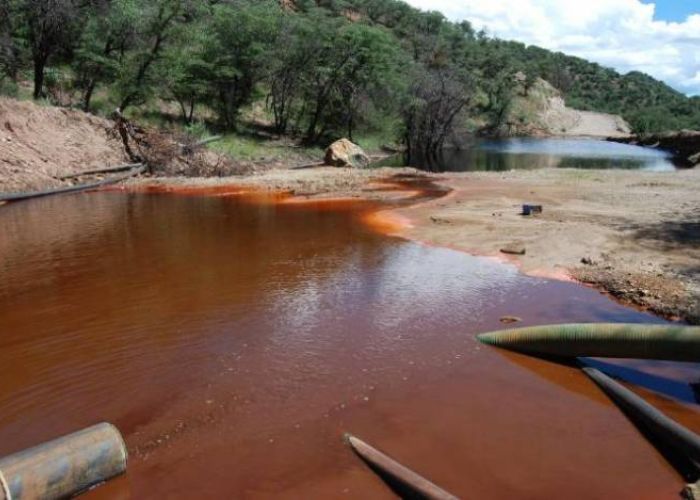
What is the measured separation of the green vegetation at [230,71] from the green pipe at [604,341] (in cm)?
3050

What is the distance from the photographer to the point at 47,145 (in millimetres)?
25828

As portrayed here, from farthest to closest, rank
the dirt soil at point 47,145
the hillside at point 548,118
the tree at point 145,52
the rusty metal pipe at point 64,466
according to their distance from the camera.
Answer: the hillside at point 548,118
the tree at point 145,52
the dirt soil at point 47,145
the rusty metal pipe at point 64,466

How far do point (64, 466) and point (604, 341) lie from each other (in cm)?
652

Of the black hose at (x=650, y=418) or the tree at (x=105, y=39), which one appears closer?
the black hose at (x=650, y=418)

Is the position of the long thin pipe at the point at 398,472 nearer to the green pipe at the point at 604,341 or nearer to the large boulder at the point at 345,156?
the green pipe at the point at 604,341

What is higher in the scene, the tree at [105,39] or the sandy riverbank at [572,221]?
the tree at [105,39]

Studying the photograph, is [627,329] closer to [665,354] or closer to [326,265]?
[665,354]

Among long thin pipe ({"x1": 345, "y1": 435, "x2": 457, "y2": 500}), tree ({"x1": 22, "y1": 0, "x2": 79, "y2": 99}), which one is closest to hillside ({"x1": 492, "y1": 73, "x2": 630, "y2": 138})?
tree ({"x1": 22, "y1": 0, "x2": 79, "y2": 99})

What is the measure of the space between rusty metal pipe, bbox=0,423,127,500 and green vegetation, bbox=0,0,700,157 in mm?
30135

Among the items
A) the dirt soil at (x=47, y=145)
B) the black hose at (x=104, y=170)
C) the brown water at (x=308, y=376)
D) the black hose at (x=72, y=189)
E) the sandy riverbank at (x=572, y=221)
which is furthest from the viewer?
the black hose at (x=104, y=170)

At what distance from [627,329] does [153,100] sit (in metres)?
39.7

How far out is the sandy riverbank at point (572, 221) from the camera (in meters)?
11.5

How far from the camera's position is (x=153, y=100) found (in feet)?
135

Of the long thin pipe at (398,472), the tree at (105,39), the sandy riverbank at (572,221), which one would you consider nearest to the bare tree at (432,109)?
the sandy riverbank at (572,221)
